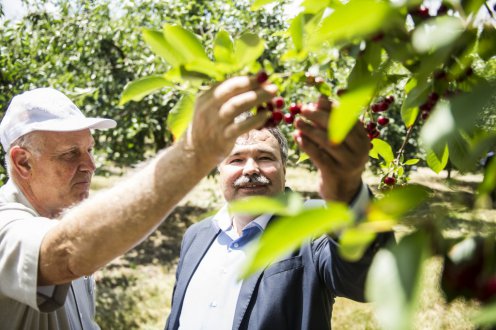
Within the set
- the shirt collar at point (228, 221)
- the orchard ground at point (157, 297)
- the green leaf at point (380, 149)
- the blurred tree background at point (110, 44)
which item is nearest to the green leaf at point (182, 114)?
the green leaf at point (380, 149)

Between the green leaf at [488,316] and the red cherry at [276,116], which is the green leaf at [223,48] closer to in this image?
the red cherry at [276,116]

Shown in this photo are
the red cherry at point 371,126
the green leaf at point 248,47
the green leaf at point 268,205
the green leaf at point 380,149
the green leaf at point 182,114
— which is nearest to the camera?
the green leaf at point 268,205

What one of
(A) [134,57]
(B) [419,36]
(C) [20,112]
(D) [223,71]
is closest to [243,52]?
(D) [223,71]

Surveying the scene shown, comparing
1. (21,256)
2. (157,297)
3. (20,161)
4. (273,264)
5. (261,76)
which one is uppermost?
(261,76)

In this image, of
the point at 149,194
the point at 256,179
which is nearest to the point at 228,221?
the point at 256,179

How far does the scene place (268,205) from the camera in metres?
0.53

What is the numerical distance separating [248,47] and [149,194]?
0.47m

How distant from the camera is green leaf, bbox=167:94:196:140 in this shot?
3.16 ft

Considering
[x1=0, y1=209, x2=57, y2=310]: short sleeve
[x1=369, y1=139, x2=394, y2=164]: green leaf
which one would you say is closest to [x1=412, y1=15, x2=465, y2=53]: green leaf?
[x1=369, y1=139, x2=394, y2=164]: green leaf

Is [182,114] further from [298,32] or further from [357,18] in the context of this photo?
[357,18]

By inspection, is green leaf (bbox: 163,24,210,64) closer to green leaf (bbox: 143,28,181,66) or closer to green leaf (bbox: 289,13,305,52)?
green leaf (bbox: 143,28,181,66)

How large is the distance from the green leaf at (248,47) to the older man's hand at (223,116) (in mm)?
62

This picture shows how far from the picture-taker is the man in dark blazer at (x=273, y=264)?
2.96ft

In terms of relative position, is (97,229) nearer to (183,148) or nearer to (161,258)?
(183,148)
